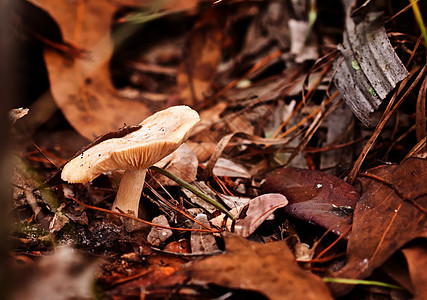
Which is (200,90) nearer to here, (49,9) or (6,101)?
(49,9)

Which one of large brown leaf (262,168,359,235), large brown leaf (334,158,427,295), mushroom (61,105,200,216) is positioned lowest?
large brown leaf (262,168,359,235)

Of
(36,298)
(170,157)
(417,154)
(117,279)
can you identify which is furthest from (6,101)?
(417,154)

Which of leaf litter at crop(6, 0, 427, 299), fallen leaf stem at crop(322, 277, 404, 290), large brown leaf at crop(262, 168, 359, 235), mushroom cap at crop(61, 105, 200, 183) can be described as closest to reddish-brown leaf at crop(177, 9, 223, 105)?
leaf litter at crop(6, 0, 427, 299)

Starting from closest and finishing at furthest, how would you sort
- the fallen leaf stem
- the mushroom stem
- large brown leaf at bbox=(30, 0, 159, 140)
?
1. the fallen leaf stem
2. the mushroom stem
3. large brown leaf at bbox=(30, 0, 159, 140)

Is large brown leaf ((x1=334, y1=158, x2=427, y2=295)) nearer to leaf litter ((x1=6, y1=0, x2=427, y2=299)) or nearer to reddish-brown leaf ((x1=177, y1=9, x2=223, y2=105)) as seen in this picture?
leaf litter ((x1=6, y1=0, x2=427, y2=299))

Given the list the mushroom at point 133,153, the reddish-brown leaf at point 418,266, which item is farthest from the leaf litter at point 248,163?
the mushroom at point 133,153

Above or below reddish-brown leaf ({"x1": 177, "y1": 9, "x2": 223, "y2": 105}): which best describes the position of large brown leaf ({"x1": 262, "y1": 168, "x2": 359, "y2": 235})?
below

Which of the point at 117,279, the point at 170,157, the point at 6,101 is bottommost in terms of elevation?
the point at 117,279
